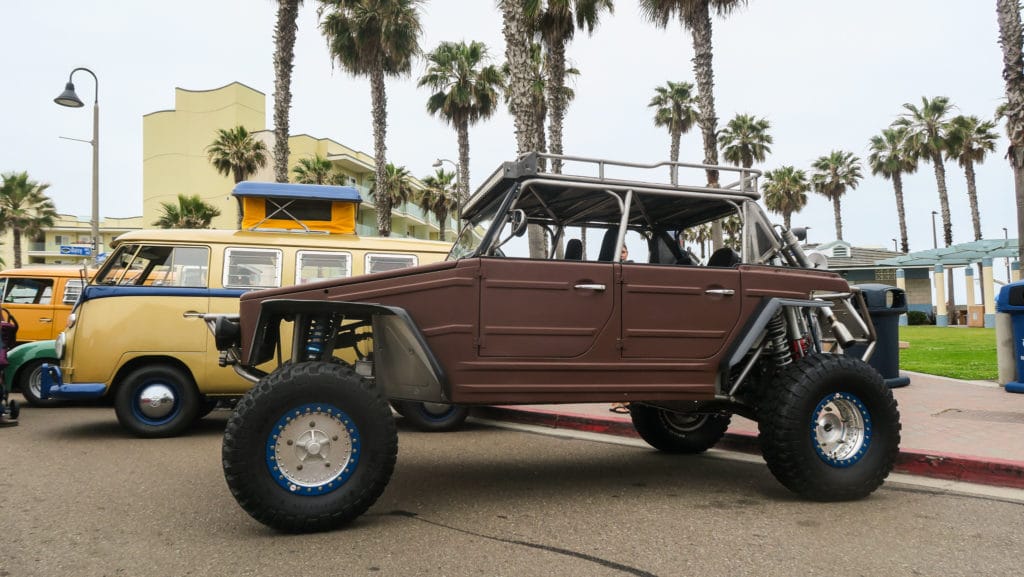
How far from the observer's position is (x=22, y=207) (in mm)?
44562

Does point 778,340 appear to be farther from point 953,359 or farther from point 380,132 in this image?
point 380,132

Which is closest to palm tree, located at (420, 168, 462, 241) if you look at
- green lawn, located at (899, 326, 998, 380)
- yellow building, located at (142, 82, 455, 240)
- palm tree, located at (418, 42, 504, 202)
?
yellow building, located at (142, 82, 455, 240)

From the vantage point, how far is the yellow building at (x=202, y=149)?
49844 mm

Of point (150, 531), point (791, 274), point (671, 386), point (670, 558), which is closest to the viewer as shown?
point (670, 558)

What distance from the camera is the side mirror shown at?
455 cm

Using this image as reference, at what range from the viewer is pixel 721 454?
6551mm

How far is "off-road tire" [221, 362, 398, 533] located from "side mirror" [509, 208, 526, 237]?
1.37m

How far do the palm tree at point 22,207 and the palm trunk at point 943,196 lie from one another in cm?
5734

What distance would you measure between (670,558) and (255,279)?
21.3 feet

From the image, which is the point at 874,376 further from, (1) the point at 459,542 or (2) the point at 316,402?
(2) the point at 316,402

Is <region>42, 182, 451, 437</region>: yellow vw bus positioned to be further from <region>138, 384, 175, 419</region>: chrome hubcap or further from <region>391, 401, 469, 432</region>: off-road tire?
<region>391, 401, 469, 432</region>: off-road tire

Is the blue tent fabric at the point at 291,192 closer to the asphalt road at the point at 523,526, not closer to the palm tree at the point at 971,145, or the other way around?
the asphalt road at the point at 523,526

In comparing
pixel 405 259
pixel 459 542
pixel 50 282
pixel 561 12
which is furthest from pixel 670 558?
pixel 561 12

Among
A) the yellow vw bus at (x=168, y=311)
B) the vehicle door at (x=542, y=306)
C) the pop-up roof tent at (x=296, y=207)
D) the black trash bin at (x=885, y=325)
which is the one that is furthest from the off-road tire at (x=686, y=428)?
the pop-up roof tent at (x=296, y=207)
